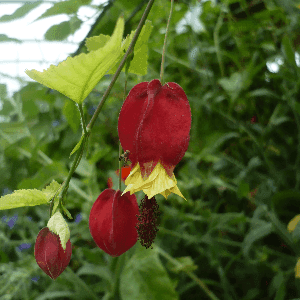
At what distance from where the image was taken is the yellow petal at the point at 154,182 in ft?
0.80

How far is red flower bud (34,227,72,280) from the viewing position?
23cm

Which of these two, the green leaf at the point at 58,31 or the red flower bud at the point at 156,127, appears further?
the green leaf at the point at 58,31

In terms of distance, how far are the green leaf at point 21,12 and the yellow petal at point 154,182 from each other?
0.25m

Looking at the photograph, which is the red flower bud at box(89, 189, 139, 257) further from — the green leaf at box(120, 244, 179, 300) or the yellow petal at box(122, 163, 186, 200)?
the green leaf at box(120, 244, 179, 300)

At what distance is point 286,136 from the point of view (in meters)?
0.81

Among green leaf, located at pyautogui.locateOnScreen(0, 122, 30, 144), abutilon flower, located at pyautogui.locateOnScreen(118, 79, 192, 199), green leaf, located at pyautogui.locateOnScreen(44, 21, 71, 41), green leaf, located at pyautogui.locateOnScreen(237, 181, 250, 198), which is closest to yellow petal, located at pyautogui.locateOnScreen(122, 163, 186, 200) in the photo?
abutilon flower, located at pyautogui.locateOnScreen(118, 79, 192, 199)

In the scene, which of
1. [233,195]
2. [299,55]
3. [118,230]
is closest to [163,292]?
[118,230]

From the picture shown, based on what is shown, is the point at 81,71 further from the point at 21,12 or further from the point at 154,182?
the point at 21,12

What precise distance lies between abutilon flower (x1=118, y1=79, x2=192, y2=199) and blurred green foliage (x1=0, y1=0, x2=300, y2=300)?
30 cm

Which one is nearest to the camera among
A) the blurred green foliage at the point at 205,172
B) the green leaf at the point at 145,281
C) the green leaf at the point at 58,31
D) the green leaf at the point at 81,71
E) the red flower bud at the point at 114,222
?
the green leaf at the point at 81,71

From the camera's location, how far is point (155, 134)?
0.78ft

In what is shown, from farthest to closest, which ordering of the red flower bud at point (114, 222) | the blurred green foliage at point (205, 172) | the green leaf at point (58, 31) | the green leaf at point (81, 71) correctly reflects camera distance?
A: the blurred green foliage at point (205, 172) → the green leaf at point (58, 31) → the red flower bud at point (114, 222) → the green leaf at point (81, 71)

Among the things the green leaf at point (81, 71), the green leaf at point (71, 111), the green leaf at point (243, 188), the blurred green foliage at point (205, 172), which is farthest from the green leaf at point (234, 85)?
the green leaf at point (81, 71)

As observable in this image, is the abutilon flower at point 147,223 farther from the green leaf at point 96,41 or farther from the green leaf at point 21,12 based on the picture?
the green leaf at point 21,12
